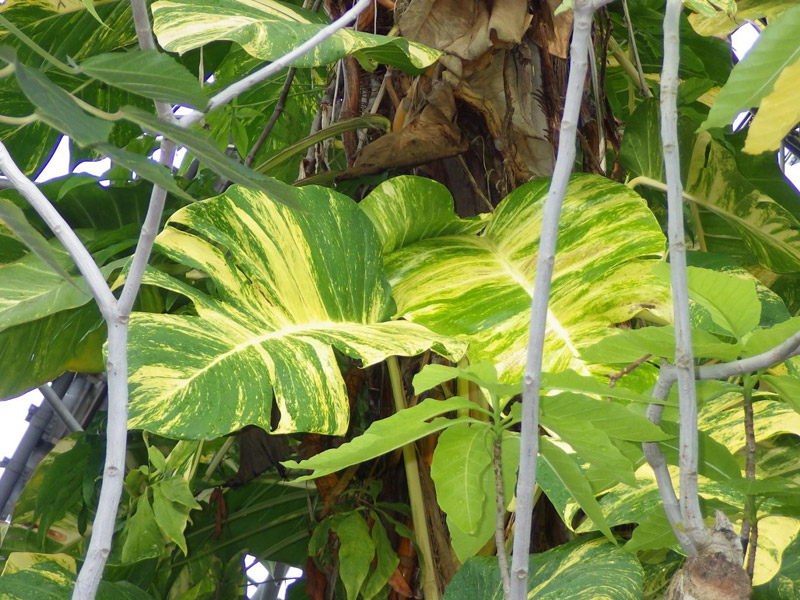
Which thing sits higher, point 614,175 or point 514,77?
point 514,77

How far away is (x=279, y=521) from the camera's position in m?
1.42

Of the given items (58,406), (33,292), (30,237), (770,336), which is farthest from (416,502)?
(58,406)

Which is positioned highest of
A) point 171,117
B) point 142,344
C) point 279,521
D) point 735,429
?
point 171,117

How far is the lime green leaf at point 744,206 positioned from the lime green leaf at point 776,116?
0.80 m

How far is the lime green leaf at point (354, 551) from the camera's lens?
36.5 inches

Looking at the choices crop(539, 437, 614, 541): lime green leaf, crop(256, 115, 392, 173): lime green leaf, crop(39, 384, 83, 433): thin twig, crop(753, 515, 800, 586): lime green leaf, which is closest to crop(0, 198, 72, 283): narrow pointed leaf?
crop(539, 437, 614, 541): lime green leaf

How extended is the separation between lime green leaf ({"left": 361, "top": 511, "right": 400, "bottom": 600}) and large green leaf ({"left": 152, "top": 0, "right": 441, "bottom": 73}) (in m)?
0.54

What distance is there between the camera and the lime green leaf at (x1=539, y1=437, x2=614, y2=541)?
466 mm

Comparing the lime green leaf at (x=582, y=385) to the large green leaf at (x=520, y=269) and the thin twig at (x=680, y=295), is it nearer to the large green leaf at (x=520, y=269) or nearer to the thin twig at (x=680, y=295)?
the thin twig at (x=680, y=295)

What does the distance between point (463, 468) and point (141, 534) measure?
60cm

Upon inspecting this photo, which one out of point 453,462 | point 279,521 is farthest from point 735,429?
point 279,521

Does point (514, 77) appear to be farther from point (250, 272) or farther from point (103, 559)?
point (103, 559)

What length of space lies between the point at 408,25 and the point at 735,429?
0.60 meters

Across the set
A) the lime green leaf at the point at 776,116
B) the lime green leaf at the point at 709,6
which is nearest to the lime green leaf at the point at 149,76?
the lime green leaf at the point at 776,116
